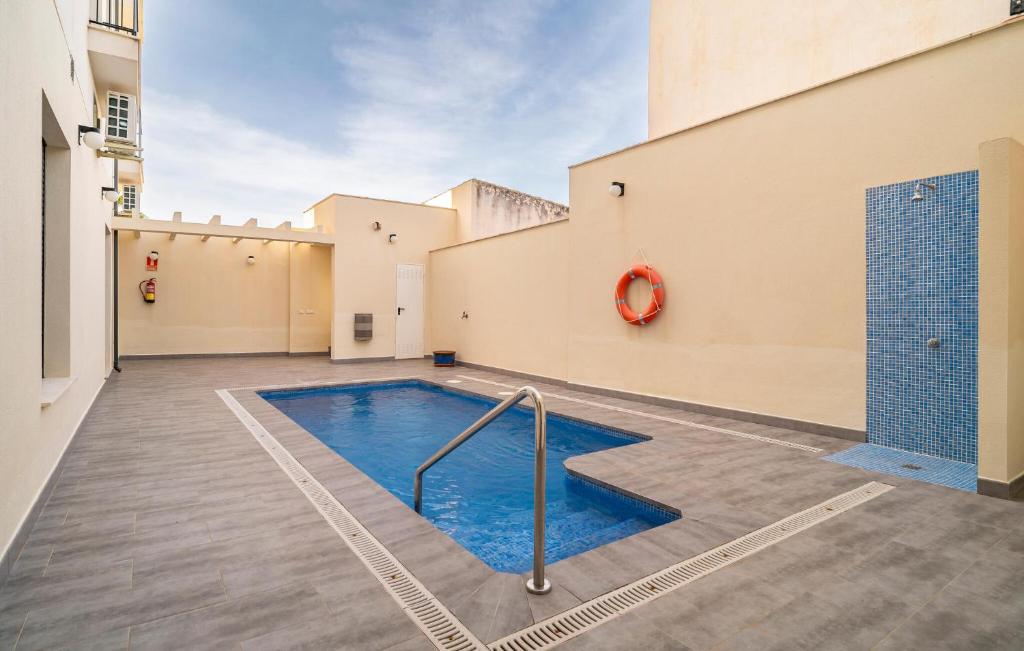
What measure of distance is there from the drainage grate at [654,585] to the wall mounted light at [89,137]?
449cm

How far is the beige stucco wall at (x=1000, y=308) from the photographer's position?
2686 mm

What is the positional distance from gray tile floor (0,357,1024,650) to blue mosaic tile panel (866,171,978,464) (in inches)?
33.8

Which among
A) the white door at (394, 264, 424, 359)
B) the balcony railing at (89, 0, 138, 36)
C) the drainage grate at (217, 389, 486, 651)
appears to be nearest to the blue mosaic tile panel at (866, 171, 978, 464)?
the drainage grate at (217, 389, 486, 651)

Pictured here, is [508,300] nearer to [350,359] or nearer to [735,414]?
[350,359]

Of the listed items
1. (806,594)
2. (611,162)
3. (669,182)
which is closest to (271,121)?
(611,162)

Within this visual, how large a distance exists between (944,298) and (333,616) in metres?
4.26

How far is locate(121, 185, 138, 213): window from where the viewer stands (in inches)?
361

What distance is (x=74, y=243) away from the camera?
3.66 m

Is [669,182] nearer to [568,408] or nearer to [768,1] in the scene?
[568,408]

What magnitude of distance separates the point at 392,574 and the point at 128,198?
1075cm

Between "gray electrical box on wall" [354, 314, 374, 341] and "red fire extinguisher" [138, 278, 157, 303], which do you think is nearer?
"red fire extinguisher" [138, 278, 157, 303]

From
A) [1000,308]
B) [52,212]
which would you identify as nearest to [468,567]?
[1000,308]

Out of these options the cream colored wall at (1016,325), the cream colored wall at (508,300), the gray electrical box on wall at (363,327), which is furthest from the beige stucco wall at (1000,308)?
the gray electrical box on wall at (363,327)

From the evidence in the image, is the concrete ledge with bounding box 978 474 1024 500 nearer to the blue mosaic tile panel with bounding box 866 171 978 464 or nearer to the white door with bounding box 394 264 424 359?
the blue mosaic tile panel with bounding box 866 171 978 464
